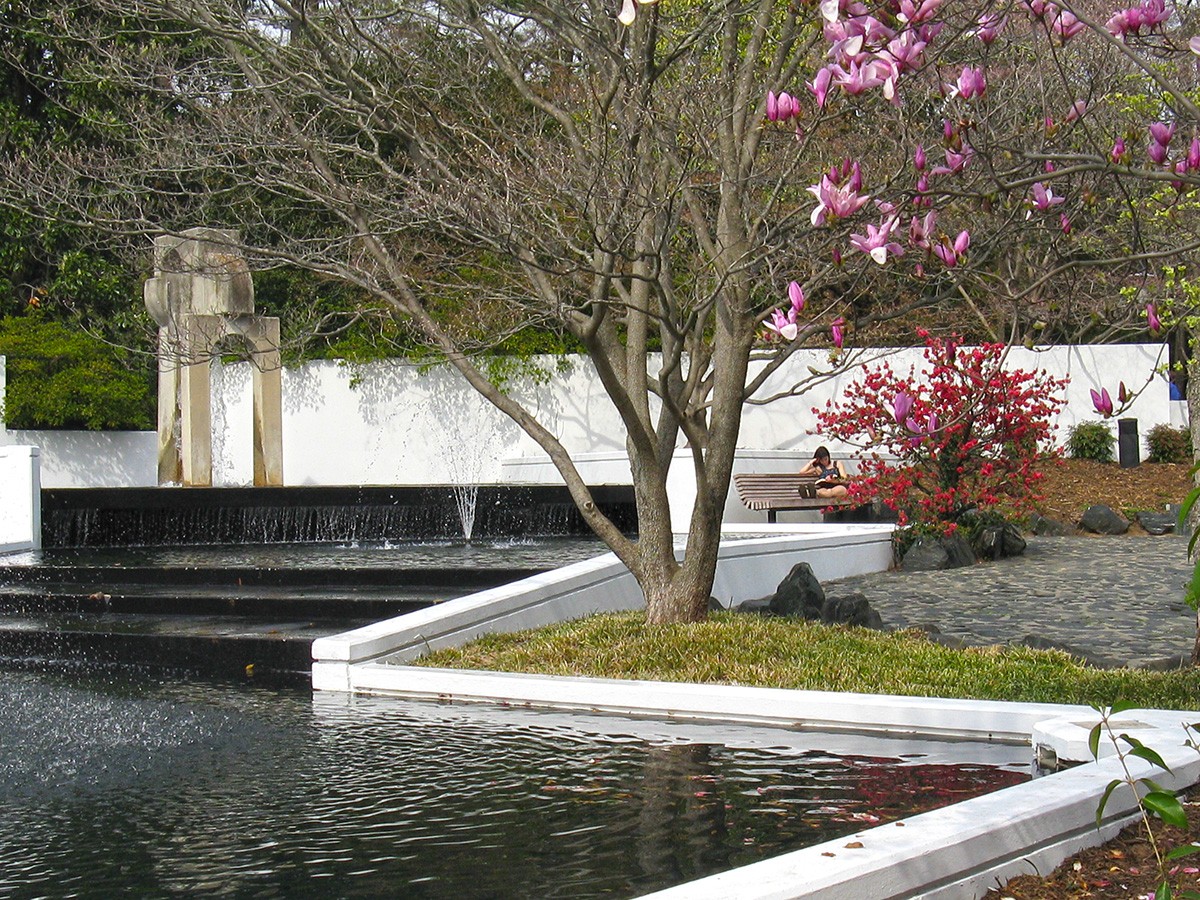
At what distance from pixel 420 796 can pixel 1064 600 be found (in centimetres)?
819

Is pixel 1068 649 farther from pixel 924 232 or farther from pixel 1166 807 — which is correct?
pixel 1166 807

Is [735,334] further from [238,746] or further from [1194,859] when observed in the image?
[1194,859]

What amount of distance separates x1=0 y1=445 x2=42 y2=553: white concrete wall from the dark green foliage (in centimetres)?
765

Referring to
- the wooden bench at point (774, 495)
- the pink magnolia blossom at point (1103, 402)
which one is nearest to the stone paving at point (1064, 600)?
the wooden bench at point (774, 495)

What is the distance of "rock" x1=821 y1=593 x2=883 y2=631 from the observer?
10227 mm

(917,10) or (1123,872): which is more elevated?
(917,10)

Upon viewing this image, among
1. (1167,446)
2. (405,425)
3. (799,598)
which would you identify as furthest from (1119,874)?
(405,425)

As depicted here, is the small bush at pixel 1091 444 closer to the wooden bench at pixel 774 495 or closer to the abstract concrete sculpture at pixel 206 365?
the wooden bench at pixel 774 495

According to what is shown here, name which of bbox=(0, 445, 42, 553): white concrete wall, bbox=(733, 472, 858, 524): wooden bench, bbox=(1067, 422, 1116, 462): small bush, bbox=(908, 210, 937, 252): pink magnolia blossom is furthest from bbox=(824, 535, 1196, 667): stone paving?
bbox=(0, 445, 42, 553): white concrete wall

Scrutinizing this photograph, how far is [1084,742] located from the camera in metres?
5.39

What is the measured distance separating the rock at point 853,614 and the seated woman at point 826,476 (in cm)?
695

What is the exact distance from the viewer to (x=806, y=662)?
802cm

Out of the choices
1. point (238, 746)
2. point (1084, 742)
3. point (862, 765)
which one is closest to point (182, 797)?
point (238, 746)

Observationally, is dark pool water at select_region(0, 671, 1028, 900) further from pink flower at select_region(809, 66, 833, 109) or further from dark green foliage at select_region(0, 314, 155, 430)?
dark green foliage at select_region(0, 314, 155, 430)
